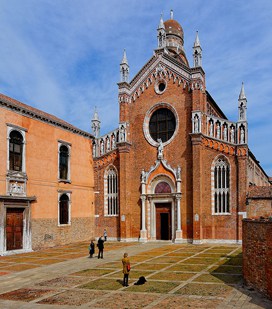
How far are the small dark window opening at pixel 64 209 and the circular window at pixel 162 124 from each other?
10094 millimetres

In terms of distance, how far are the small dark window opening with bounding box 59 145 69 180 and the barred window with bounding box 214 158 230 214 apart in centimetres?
1333

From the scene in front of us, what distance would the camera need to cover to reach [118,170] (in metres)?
37.1

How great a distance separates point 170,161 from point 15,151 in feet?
45.9

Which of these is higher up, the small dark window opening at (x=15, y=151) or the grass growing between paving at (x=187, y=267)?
the small dark window opening at (x=15, y=151)

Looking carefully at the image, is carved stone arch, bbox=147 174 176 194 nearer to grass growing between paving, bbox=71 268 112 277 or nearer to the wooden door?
the wooden door

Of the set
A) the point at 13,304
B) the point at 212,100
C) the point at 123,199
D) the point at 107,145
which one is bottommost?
the point at 13,304

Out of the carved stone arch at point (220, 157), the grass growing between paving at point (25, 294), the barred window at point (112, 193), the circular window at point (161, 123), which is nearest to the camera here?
the grass growing between paving at point (25, 294)

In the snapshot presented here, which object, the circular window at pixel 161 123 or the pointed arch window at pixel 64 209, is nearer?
the pointed arch window at pixel 64 209

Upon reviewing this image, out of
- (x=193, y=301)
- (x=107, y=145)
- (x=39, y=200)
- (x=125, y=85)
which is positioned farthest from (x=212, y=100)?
(x=193, y=301)

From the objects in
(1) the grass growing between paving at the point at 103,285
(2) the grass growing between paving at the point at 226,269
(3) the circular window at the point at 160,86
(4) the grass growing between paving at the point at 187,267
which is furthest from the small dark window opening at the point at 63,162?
(2) the grass growing between paving at the point at 226,269

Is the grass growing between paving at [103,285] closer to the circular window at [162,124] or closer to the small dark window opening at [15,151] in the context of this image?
the small dark window opening at [15,151]

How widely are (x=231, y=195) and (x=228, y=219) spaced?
204 centimetres

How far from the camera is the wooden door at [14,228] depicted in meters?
27.3

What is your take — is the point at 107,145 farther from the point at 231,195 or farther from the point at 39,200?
the point at 231,195
